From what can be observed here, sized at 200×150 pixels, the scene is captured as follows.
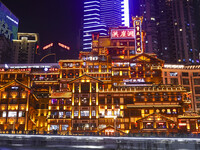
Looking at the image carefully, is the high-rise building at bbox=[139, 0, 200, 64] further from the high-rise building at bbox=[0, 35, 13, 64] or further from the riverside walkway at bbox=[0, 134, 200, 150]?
the riverside walkway at bbox=[0, 134, 200, 150]

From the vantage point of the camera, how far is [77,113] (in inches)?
3600

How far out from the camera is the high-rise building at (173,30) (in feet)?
555

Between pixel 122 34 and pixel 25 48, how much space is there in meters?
96.7

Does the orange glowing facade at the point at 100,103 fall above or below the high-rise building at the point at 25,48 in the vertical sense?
below

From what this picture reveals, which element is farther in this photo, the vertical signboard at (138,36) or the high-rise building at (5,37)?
the high-rise building at (5,37)

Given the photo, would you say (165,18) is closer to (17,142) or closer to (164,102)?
(164,102)

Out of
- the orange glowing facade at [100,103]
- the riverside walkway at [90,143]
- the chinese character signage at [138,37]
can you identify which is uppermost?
the chinese character signage at [138,37]

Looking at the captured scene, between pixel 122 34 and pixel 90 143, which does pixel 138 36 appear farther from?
pixel 90 143

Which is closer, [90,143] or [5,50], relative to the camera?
[90,143]

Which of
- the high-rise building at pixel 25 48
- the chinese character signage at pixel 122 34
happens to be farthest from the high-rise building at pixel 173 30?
the high-rise building at pixel 25 48

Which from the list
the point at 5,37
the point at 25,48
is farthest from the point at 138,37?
the point at 5,37

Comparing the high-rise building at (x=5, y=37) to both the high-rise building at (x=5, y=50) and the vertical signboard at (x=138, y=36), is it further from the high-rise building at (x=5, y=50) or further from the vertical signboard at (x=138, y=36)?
the vertical signboard at (x=138, y=36)

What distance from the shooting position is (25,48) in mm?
192125

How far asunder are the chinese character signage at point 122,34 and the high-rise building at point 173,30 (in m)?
57.4
